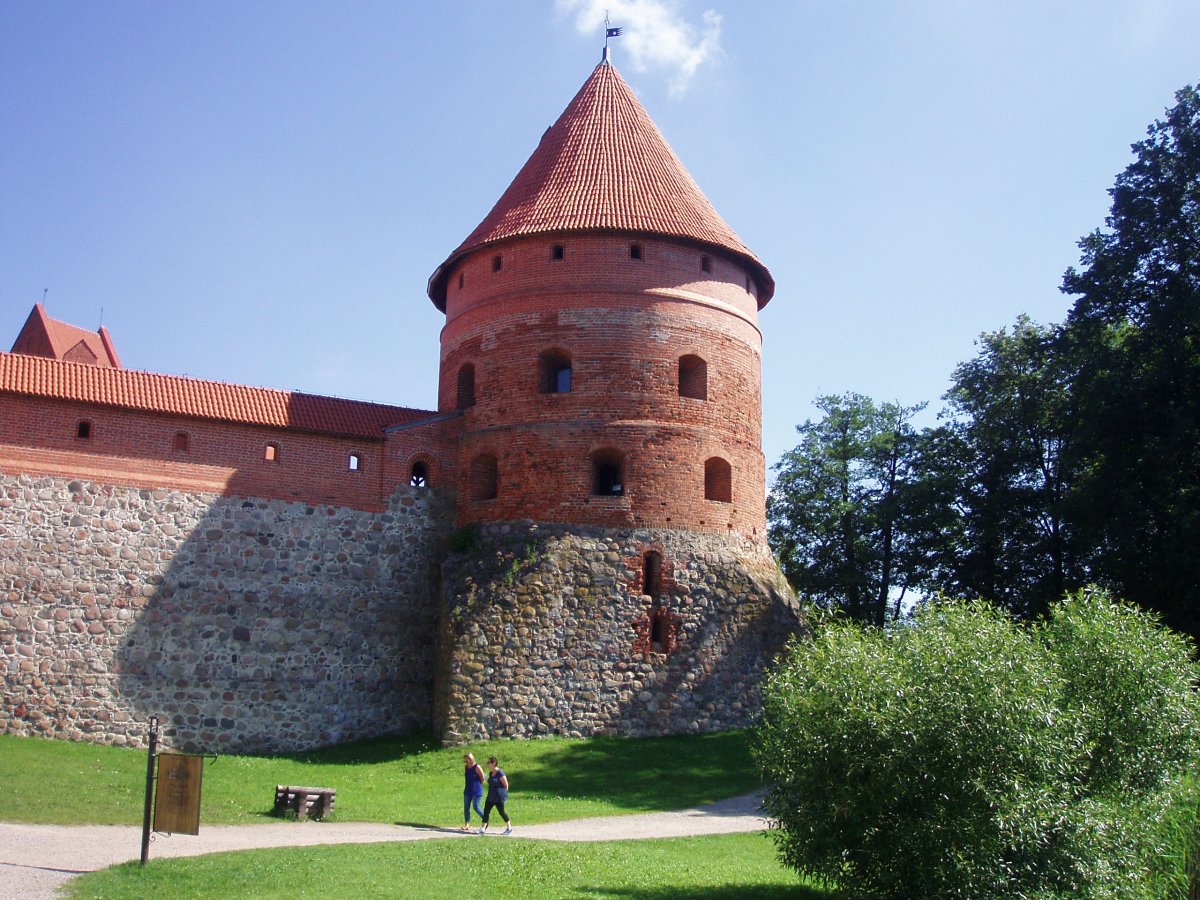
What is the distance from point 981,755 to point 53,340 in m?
23.5

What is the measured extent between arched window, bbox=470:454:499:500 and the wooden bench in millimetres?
6567

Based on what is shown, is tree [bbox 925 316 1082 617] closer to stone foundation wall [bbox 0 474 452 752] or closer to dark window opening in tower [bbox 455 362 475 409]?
dark window opening in tower [bbox 455 362 475 409]

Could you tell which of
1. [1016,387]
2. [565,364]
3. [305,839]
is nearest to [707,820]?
[305,839]

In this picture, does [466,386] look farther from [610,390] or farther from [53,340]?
[53,340]

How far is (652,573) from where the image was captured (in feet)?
56.1

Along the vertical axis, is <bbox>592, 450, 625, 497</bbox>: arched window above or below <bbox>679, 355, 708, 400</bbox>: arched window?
below

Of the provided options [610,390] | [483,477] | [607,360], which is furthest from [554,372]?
[483,477]

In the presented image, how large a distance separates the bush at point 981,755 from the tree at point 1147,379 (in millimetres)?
8297

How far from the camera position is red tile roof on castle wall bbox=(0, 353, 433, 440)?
16.0m

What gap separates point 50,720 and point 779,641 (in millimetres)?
10449

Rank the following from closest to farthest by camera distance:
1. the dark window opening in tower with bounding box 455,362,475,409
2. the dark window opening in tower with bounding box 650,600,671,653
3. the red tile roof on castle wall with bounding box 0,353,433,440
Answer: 1. the red tile roof on castle wall with bounding box 0,353,433,440
2. the dark window opening in tower with bounding box 650,600,671,653
3. the dark window opening in tower with bounding box 455,362,475,409

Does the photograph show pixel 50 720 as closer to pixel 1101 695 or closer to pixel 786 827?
pixel 786 827

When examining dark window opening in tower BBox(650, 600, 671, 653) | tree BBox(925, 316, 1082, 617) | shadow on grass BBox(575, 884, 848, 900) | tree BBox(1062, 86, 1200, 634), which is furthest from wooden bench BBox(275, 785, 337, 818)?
tree BBox(925, 316, 1082, 617)

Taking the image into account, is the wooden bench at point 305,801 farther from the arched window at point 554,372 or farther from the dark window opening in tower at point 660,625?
the arched window at point 554,372
